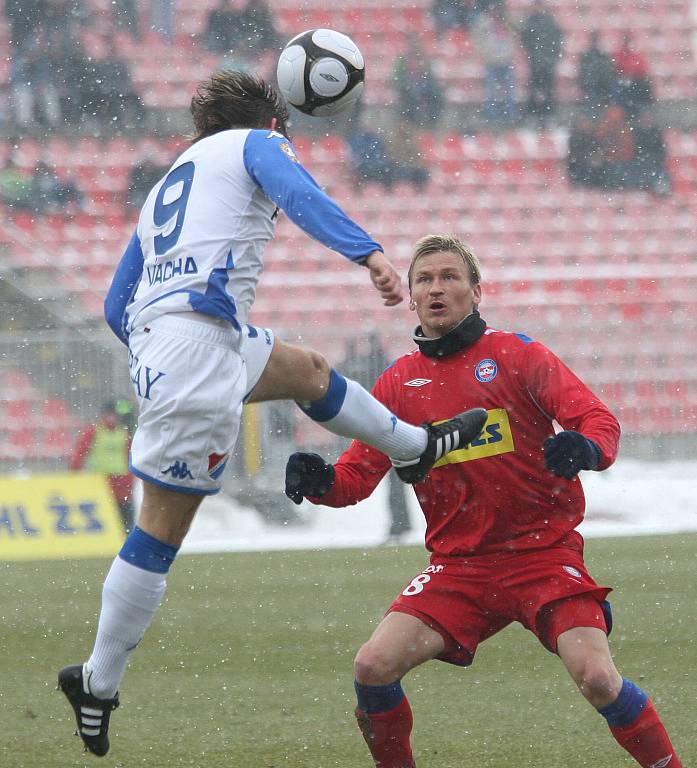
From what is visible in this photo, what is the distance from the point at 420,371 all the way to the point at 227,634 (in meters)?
2.40

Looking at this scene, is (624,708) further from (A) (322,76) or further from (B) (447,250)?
(A) (322,76)

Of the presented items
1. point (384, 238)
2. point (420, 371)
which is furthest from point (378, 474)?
point (384, 238)

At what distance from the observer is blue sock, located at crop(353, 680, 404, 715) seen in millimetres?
2947

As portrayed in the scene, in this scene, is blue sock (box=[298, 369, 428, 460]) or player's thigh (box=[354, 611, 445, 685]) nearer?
player's thigh (box=[354, 611, 445, 685])

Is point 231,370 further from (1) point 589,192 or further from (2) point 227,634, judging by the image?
(1) point 589,192

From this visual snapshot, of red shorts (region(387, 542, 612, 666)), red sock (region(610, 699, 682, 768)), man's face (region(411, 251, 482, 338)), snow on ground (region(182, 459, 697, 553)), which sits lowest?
snow on ground (region(182, 459, 697, 553))

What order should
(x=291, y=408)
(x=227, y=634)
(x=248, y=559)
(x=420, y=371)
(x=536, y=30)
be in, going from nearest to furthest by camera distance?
(x=420, y=371), (x=227, y=634), (x=248, y=559), (x=291, y=408), (x=536, y=30)

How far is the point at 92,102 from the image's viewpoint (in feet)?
42.0

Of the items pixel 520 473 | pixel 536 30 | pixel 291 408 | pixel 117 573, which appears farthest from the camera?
pixel 536 30

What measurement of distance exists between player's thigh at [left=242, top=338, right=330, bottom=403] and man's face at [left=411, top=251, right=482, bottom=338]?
13.5 inches

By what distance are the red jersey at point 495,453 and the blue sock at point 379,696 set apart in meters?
0.37

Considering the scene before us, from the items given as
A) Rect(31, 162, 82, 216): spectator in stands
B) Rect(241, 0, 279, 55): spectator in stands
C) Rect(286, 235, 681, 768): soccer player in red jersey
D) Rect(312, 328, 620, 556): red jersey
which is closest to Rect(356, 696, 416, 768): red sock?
Rect(286, 235, 681, 768): soccer player in red jersey

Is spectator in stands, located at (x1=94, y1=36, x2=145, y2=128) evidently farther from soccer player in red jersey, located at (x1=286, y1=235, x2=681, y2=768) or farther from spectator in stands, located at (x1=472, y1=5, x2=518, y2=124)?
soccer player in red jersey, located at (x1=286, y1=235, x2=681, y2=768)

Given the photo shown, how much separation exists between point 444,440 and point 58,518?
6.43 metres
